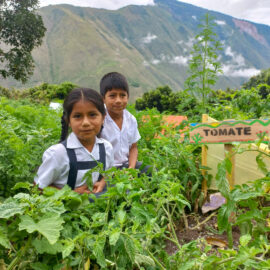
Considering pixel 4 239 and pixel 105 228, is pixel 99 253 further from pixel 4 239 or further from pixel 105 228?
pixel 4 239

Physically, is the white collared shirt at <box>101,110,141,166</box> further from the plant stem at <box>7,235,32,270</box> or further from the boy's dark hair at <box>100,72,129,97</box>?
the plant stem at <box>7,235,32,270</box>

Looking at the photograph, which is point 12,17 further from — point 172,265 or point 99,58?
point 99,58

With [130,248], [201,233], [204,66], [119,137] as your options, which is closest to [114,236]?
[130,248]

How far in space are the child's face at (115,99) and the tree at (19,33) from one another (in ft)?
60.6

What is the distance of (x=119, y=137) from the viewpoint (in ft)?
9.75

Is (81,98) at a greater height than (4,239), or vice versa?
(81,98)

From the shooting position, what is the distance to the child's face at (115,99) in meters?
2.88

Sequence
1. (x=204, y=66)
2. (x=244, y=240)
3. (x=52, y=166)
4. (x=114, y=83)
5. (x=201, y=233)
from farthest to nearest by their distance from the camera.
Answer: (x=204, y=66) < (x=114, y=83) < (x=201, y=233) < (x=52, y=166) < (x=244, y=240)

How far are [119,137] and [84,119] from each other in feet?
2.79

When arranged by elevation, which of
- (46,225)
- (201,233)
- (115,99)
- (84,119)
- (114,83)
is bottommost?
(201,233)

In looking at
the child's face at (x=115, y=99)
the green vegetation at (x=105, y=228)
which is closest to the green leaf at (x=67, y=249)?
the green vegetation at (x=105, y=228)

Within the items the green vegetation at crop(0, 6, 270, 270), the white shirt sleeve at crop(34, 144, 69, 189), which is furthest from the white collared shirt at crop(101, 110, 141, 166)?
the white shirt sleeve at crop(34, 144, 69, 189)

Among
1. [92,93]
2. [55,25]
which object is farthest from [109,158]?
[55,25]

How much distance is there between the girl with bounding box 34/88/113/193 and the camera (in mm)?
2086
